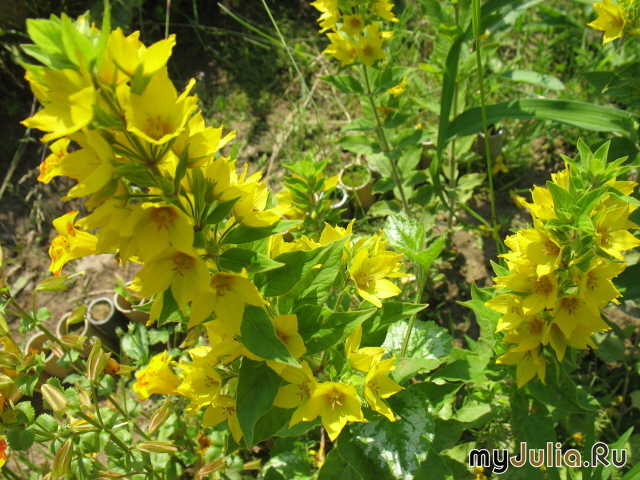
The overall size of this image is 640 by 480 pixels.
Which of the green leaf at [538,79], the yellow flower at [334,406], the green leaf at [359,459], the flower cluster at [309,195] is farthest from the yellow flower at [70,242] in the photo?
the green leaf at [538,79]

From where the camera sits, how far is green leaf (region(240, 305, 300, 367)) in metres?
1.11

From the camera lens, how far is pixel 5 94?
4.23 m

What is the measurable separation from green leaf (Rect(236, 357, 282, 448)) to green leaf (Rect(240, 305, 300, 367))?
16cm

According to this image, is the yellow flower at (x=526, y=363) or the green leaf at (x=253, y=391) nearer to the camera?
the green leaf at (x=253, y=391)

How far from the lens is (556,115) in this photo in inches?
95.0

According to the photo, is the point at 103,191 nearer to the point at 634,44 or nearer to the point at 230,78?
the point at 634,44

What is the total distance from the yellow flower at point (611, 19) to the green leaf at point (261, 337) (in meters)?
2.29

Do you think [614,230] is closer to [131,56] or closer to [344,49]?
[131,56]

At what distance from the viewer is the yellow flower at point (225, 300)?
1109 millimetres

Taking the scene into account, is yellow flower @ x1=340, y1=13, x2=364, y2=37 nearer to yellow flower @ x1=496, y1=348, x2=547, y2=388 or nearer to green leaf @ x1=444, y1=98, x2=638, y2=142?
green leaf @ x1=444, y1=98, x2=638, y2=142

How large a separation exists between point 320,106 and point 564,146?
1961 millimetres

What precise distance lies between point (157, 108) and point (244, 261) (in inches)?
15.8

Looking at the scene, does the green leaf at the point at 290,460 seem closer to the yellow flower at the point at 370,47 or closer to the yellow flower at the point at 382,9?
the yellow flower at the point at 370,47

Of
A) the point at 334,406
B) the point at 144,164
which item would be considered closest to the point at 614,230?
the point at 334,406
